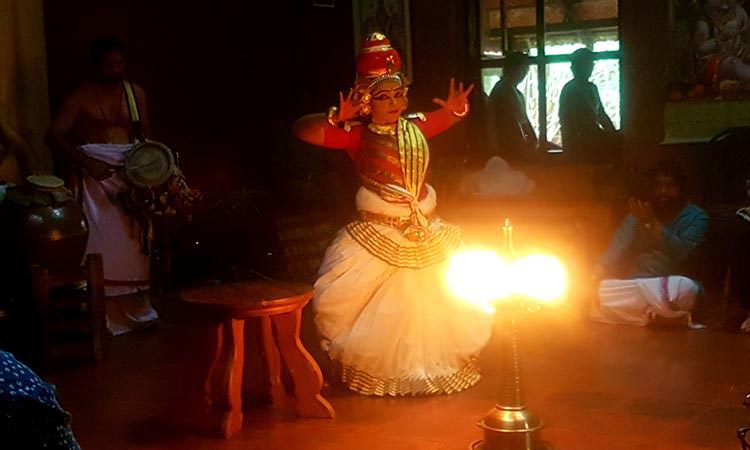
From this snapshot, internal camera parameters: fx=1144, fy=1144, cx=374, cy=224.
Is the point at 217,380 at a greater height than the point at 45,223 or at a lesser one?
lesser

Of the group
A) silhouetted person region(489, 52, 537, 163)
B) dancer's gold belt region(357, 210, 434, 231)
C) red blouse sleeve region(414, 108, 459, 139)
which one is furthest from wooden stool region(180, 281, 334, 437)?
silhouetted person region(489, 52, 537, 163)

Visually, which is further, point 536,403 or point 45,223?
point 45,223

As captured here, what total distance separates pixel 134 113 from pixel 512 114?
3.11 meters

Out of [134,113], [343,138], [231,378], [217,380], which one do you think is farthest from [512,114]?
[231,378]

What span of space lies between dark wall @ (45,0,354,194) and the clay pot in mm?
2100

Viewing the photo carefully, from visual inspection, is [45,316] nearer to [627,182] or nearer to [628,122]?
[627,182]

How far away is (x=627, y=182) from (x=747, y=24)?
1.40 metres

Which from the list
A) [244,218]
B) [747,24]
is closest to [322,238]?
[244,218]

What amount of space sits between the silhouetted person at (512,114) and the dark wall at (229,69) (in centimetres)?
136

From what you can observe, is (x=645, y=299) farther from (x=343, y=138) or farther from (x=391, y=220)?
(x=343, y=138)

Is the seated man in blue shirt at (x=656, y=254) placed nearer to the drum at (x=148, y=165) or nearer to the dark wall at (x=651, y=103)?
the dark wall at (x=651, y=103)

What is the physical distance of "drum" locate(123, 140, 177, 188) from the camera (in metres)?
6.51

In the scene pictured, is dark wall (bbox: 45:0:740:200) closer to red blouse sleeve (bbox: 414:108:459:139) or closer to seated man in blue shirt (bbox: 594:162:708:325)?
seated man in blue shirt (bbox: 594:162:708:325)

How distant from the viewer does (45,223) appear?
596 cm
